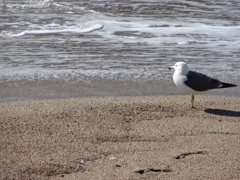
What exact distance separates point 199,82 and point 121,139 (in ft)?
5.49

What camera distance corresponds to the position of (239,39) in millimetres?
10953

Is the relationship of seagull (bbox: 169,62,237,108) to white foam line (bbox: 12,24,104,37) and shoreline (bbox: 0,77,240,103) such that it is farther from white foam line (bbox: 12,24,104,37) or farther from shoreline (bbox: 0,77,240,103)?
white foam line (bbox: 12,24,104,37)

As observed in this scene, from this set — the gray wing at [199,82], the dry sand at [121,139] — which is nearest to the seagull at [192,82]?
the gray wing at [199,82]

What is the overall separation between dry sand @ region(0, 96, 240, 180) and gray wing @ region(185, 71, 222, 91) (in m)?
0.27

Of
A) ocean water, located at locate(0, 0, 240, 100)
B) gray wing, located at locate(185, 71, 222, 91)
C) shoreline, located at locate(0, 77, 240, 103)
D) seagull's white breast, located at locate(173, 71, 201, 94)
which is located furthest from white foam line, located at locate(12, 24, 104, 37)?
gray wing, located at locate(185, 71, 222, 91)

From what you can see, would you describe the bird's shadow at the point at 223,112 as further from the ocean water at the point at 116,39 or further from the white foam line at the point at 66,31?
the white foam line at the point at 66,31

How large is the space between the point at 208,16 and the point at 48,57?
7203 millimetres

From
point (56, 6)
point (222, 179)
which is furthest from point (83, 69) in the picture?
point (56, 6)

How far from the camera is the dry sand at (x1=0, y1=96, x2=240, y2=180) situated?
13.3ft

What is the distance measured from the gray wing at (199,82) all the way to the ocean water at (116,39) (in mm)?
1488

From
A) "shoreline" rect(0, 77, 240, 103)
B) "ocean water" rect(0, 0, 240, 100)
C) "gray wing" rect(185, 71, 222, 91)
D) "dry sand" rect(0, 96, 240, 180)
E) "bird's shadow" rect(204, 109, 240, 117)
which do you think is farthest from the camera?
"ocean water" rect(0, 0, 240, 100)

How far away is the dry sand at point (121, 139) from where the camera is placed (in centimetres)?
407

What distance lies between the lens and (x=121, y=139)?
191 inches

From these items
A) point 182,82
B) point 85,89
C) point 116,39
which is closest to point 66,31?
point 116,39
